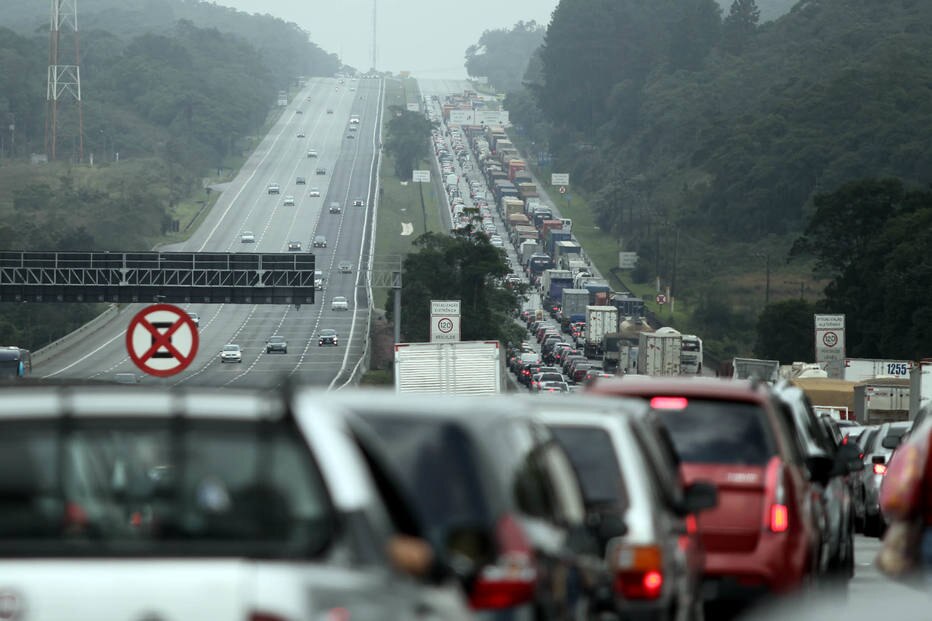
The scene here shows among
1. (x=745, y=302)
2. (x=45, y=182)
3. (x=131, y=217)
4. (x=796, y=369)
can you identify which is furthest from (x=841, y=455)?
(x=45, y=182)

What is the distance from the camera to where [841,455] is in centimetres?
1530

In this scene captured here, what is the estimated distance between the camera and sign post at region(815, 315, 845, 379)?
71.9 m

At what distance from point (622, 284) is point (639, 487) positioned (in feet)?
467

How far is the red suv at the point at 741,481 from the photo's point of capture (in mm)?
12023

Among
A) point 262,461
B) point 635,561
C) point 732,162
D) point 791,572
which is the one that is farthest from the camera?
point 732,162

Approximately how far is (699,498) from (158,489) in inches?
214

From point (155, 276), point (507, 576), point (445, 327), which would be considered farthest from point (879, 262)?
point (507, 576)

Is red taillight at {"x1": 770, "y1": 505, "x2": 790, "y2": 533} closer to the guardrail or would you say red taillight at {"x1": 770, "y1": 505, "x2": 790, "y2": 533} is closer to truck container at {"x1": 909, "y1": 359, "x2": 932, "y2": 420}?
truck container at {"x1": 909, "y1": 359, "x2": 932, "y2": 420}

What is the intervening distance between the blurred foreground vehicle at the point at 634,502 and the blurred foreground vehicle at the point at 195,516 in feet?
13.0

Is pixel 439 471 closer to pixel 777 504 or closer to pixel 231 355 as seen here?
pixel 777 504

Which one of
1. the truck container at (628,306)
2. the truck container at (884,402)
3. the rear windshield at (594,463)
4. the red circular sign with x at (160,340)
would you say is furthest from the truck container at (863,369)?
the rear windshield at (594,463)

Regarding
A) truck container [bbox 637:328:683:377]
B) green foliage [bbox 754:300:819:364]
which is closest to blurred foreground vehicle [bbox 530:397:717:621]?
truck container [bbox 637:328:683:377]

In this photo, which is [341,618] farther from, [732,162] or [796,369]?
[732,162]

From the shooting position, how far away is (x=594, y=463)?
1081 centimetres
